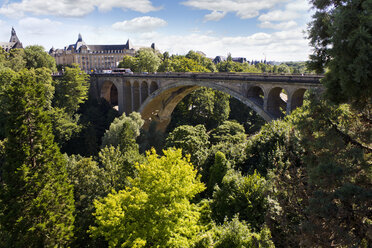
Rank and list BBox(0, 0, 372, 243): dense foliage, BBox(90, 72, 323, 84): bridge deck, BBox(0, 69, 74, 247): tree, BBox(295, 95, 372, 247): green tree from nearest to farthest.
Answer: BBox(295, 95, 372, 247): green tree < BBox(0, 0, 372, 243): dense foliage < BBox(0, 69, 74, 247): tree < BBox(90, 72, 323, 84): bridge deck

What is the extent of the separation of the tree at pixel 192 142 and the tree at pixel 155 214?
768 centimetres

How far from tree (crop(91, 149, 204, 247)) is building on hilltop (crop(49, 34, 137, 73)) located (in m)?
100

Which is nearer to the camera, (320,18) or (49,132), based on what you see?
(320,18)

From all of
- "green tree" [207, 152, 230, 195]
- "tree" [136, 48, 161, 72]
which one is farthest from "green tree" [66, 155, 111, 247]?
"tree" [136, 48, 161, 72]

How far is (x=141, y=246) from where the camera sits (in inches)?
398

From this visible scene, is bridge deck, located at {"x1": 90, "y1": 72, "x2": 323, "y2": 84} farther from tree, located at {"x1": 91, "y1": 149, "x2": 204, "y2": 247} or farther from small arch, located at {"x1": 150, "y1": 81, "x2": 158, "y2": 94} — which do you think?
tree, located at {"x1": 91, "y1": 149, "x2": 204, "y2": 247}

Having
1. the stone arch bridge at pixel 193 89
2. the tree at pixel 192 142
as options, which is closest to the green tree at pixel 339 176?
the stone arch bridge at pixel 193 89

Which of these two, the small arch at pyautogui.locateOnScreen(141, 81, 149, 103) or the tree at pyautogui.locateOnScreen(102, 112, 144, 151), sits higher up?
the small arch at pyautogui.locateOnScreen(141, 81, 149, 103)

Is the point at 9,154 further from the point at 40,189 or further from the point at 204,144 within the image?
the point at 204,144

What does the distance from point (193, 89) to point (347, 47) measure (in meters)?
32.8

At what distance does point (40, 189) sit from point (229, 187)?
934cm

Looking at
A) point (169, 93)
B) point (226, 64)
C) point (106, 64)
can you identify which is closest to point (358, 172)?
point (169, 93)

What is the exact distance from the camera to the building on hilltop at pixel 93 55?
104m

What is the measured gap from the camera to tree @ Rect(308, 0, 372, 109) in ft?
17.9
